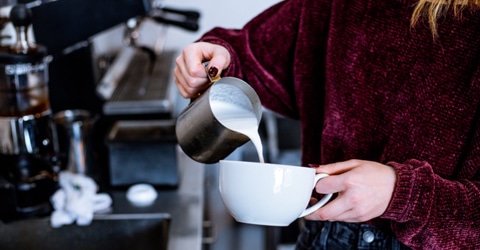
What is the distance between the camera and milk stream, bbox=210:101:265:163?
80 cm

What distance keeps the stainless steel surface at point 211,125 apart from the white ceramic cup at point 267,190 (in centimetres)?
11

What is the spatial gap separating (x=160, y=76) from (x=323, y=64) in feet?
3.80

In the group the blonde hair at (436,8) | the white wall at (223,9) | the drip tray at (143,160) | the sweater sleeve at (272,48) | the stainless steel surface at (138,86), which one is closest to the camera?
the blonde hair at (436,8)

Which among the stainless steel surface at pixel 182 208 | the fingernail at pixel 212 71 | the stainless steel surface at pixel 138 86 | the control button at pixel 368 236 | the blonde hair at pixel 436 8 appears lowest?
the stainless steel surface at pixel 182 208

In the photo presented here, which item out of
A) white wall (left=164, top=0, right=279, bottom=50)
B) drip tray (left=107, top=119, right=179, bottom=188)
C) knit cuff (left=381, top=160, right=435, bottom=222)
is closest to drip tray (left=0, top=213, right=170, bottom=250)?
drip tray (left=107, top=119, right=179, bottom=188)

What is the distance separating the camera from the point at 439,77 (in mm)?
797

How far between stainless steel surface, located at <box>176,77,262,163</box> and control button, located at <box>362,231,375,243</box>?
0.77ft

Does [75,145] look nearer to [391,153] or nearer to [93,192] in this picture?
[93,192]

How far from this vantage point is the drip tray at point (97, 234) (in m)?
1.13

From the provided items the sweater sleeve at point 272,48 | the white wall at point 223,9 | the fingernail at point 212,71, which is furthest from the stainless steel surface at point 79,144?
the white wall at point 223,9

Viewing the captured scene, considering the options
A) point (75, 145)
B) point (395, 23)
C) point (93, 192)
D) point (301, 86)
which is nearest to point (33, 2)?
point (75, 145)

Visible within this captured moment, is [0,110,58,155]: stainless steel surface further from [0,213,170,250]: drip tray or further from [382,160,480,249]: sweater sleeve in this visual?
[382,160,480,249]: sweater sleeve

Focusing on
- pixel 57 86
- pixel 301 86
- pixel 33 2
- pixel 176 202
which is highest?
pixel 33 2

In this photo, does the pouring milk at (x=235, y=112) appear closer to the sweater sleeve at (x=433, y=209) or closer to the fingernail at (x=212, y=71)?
the fingernail at (x=212, y=71)
